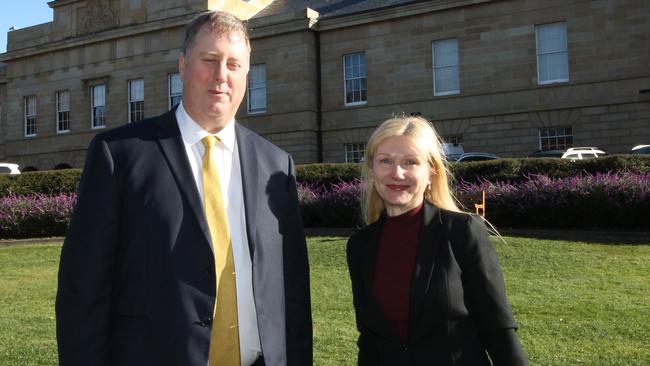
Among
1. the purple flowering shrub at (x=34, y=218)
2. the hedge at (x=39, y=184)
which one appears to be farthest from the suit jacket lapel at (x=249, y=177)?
the hedge at (x=39, y=184)

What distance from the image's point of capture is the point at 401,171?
294cm

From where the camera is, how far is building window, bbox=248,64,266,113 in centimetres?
3259

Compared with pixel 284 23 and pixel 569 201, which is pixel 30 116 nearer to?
pixel 284 23

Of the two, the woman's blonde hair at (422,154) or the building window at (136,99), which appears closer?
the woman's blonde hair at (422,154)

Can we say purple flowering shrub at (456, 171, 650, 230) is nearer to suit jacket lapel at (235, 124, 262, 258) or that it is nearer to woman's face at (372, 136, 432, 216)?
woman's face at (372, 136, 432, 216)

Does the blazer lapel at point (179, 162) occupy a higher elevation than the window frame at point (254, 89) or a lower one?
lower

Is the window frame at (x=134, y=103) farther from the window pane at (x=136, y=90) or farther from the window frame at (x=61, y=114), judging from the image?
the window frame at (x=61, y=114)

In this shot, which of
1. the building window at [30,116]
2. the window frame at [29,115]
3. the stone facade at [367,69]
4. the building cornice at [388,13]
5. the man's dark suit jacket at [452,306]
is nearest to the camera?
the man's dark suit jacket at [452,306]

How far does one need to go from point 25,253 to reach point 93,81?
2542 centimetres

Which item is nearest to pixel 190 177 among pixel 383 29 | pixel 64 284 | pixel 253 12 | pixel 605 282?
pixel 64 284

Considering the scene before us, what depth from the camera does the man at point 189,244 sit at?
241 centimetres

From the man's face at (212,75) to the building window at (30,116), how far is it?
4171cm

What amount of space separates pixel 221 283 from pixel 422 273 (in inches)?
36.8

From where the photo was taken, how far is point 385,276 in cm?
294
